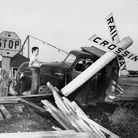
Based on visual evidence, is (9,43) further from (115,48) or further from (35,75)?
(115,48)

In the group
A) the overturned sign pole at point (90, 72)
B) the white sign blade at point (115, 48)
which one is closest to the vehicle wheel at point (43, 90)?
the overturned sign pole at point (90, 72)

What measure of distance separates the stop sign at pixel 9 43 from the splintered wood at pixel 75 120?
5.36ft

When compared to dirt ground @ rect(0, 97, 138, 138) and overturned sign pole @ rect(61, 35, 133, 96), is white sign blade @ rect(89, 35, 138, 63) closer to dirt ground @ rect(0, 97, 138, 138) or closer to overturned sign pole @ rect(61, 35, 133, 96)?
overturned sign pole @ rect(61, 35, 133, 96)

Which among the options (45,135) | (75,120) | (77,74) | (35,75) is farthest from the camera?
(77,74)

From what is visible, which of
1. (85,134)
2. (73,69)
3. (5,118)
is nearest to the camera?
(85,134)

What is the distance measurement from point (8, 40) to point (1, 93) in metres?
1.51

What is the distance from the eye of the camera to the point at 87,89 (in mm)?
6855

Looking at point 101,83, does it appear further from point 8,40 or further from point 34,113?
point 8,40

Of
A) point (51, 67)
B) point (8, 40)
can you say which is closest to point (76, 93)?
point (51, 67)

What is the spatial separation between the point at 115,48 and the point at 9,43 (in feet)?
9.52

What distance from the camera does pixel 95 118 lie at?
282 inches

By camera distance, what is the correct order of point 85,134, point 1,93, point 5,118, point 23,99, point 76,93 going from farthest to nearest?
1. point 76,93
2. point 23,99
3. point 1,93
4. point 5,118
5. point 85,134

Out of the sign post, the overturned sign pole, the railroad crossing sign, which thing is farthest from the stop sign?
the railroad crossing sign

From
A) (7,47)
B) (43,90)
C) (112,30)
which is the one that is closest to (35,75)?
(43,90)
